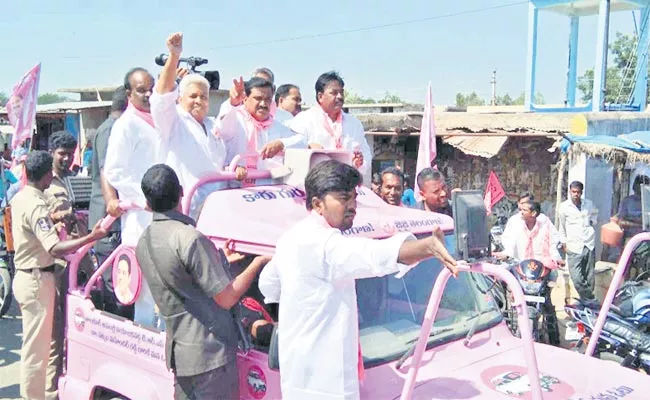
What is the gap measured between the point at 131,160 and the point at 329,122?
57.4 inches

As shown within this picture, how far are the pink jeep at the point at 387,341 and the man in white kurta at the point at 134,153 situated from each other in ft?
1.29

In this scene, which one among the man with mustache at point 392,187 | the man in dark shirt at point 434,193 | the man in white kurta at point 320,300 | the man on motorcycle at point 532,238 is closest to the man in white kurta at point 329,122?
the man with mustache at point 392,187

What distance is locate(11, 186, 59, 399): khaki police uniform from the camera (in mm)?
4348

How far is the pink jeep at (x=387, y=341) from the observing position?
2.80 metres

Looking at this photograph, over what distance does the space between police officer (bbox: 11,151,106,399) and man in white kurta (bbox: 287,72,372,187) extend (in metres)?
1.78

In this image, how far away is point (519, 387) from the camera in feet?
9.15

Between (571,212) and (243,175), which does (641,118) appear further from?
(243,175)

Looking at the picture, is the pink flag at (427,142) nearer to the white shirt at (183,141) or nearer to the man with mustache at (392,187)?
the man with mustache at (392,187)

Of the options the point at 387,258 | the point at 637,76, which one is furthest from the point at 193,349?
the point at 637,76

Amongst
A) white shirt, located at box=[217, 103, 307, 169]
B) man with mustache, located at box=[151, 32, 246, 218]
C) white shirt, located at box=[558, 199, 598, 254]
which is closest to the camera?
man with mustache, located at box=[151, 32, 246, 218]

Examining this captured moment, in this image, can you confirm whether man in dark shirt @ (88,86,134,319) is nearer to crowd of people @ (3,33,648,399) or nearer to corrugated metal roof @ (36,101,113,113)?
crowd of people @ (3,33,648,399)

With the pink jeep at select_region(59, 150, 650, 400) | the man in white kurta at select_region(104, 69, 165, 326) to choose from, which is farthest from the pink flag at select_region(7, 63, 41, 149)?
the pink jeep at select_region(59, 150, 650, 400)

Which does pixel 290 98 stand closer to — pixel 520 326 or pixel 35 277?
pixel 35 277

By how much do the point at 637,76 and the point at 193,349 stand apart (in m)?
12.5
